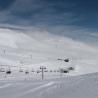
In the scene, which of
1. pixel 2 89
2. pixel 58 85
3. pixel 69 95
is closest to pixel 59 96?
pixel 69 95

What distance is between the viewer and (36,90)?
618 cm

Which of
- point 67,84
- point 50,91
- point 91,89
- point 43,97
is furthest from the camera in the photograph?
point 67,84

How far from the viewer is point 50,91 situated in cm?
618

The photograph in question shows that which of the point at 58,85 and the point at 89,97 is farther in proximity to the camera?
the point at 58,85

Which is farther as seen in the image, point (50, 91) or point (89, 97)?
point (50, 91)

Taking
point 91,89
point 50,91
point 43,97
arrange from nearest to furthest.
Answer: point 43,97 < point 50,91 < point 91,89

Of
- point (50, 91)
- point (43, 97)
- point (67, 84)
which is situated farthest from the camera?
point (67, 84)

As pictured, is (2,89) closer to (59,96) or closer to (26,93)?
(26,93)

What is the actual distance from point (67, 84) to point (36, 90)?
1.38 m

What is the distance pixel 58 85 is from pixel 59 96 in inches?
45.5

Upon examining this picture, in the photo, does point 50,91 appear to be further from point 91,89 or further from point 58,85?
point 91,89

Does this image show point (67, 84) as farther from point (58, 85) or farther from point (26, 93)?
point (26, 93)

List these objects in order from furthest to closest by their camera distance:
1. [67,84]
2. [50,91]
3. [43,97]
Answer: [67,84] < [50,91] < [43,97]

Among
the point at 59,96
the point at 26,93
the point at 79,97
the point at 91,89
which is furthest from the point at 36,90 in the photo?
the point at 91,89
